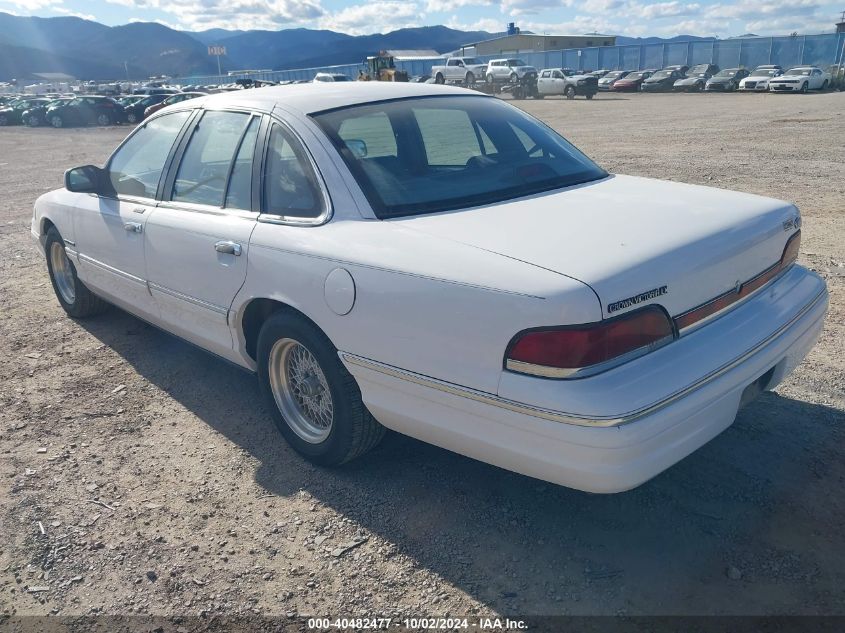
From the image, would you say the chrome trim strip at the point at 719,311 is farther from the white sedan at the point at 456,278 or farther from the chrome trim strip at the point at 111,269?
the chrome trim strip at the point at 111,269

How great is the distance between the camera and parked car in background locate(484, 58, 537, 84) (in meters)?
42.0

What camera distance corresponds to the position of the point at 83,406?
4.13 m

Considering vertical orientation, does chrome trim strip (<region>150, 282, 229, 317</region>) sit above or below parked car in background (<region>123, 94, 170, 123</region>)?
above

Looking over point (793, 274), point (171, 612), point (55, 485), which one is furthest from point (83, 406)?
point (793, 274)

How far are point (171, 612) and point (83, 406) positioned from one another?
2.03 metres

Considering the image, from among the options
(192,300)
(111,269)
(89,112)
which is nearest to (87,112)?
(89,112)

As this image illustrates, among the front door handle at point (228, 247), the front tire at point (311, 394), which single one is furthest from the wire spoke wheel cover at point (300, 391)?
the front door handle at point (228, 247)

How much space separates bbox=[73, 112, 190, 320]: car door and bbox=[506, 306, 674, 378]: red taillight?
8.59ft

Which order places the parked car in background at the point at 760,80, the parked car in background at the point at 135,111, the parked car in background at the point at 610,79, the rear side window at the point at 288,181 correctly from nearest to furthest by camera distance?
the rear side window at the point at 288,181, the parked car in background at the point at 760,80, the parked car in background at the point at 135,111, the parked car in background at the point at 610,79

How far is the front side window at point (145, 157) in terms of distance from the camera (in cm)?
408

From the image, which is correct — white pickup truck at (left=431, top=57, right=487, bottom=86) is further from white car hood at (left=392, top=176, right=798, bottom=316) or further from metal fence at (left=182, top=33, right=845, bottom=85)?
white car hood at (left=392, top=176, right=798, bottom=316)

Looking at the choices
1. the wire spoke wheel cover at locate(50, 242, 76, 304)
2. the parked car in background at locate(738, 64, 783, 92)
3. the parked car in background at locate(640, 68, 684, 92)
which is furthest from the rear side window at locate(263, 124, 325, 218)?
the parked car in background at locate(640, 68, 684, 92)

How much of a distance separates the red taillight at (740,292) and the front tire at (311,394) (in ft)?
4.44

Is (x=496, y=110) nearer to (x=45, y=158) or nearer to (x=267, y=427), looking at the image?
(x=267, y=427)
